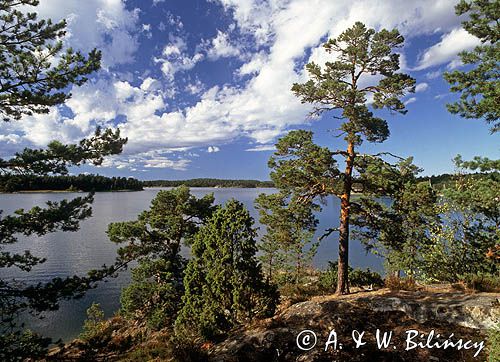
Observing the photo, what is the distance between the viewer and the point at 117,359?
11477 millimetres

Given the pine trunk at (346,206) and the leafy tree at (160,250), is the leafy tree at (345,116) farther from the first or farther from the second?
Answer: the leafy tree at (160,250)

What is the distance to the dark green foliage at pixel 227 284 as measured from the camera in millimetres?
9500

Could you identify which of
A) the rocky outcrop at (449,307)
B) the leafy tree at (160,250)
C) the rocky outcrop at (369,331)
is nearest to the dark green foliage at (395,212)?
the rocky outcrop at (449,307)

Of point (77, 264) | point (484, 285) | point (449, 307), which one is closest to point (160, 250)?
point (449, 307)

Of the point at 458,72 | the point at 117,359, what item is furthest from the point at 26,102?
the point at 458,72

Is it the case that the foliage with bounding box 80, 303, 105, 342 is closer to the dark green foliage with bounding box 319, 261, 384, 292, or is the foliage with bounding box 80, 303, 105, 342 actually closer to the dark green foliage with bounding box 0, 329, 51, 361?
the dark green foliage with bounding box 0, 329, 51, 361

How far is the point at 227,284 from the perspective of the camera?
9.52 m

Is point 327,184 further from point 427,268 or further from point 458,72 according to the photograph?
point 427,268

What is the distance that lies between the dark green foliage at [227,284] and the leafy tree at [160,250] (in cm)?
675

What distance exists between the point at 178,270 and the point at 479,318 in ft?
46.5
